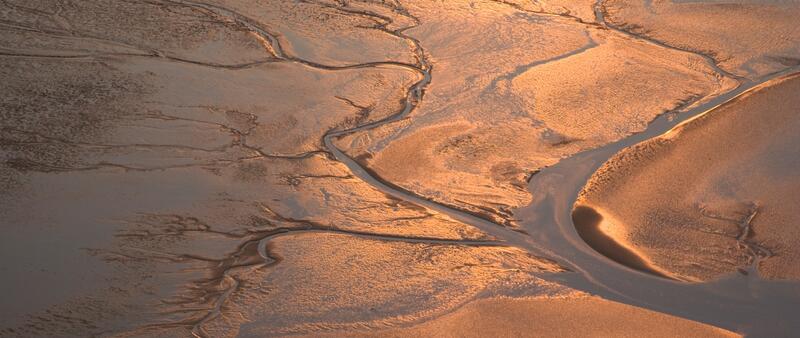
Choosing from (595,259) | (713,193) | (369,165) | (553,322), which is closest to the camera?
→ (553,322)

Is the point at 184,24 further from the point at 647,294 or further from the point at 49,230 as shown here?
the point at 647,294

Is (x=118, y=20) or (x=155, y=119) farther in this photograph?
(x=118, y=20)

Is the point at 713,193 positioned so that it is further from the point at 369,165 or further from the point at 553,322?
the point at 369,165

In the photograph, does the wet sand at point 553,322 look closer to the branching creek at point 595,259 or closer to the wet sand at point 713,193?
the branching creek at point 595,259

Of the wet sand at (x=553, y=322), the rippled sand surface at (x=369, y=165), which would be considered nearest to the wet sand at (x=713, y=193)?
the rippled sand surface at (x=369, y=165)

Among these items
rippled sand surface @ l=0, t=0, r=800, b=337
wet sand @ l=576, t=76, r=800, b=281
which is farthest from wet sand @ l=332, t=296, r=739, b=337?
wet sand @ l=576, t=76, r=800, b=281

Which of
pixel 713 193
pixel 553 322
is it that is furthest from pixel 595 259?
pixel 713 193

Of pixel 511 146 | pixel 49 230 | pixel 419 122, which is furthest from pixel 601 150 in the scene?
pixel 49 230
